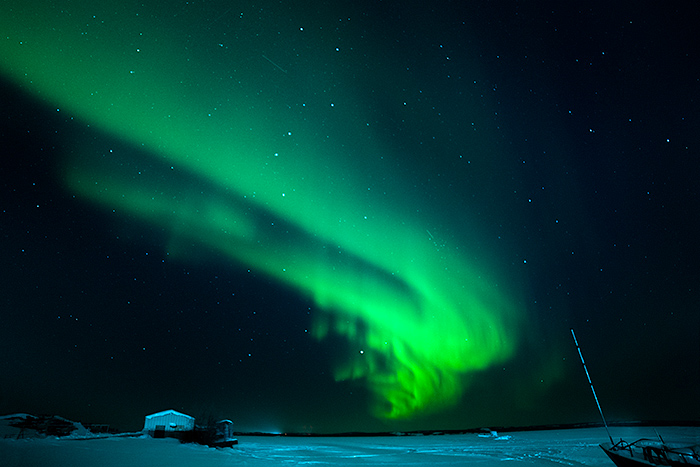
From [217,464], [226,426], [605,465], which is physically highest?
[226,426]

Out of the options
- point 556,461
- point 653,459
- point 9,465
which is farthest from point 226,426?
point 653,459

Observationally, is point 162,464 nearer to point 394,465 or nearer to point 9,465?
point 9,465

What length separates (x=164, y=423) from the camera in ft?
166

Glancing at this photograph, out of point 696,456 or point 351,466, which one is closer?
point 696,456

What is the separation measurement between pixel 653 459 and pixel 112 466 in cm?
3458

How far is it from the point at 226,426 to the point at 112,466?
30985mm

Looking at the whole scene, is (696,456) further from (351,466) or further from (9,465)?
(9,465)

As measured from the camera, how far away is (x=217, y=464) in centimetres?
2861

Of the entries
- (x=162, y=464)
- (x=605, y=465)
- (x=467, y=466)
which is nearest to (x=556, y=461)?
(x=605, y=465)

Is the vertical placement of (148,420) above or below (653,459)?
above

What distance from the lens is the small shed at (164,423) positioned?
4925 centimetres

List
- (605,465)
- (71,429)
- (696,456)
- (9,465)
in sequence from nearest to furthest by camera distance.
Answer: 1. (9,465)
2. (696,456)
3. (605,465)
4. (71,429)

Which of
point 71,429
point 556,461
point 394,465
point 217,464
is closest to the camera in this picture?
point 217,464

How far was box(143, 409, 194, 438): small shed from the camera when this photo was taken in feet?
162
